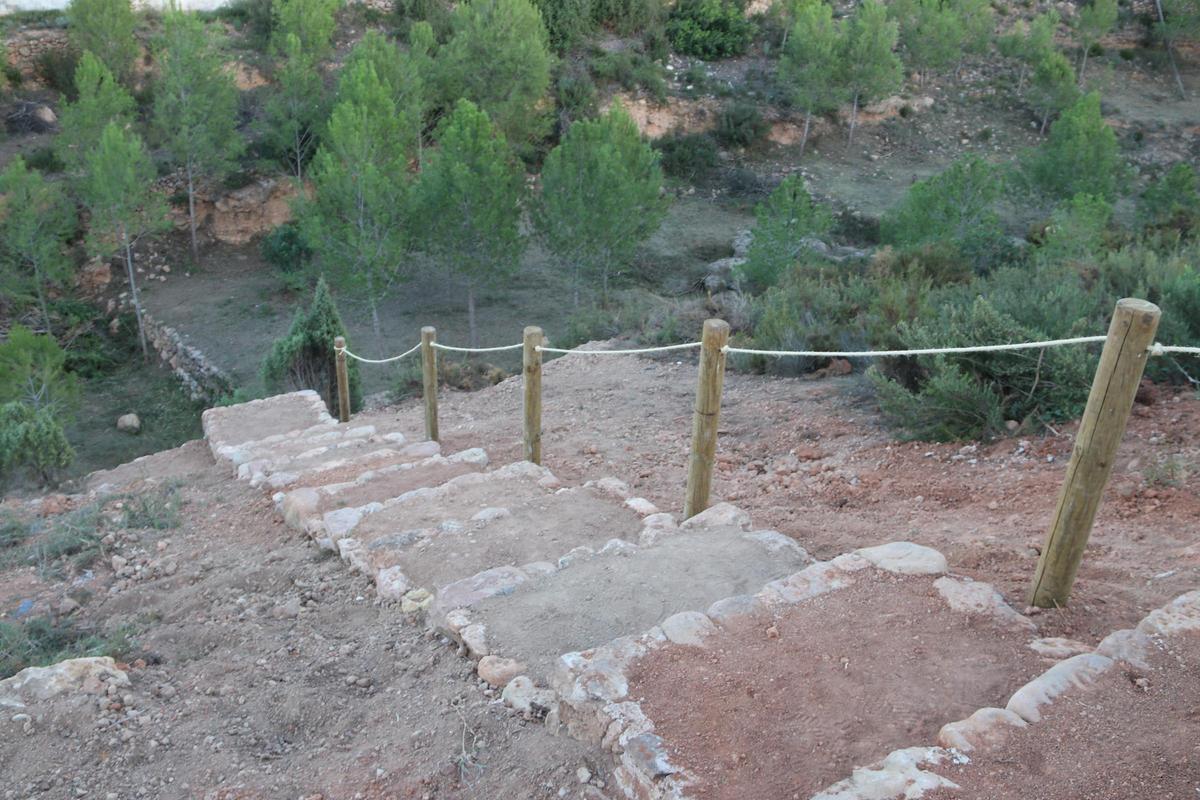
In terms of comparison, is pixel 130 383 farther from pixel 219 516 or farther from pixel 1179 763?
pixel 1179 763

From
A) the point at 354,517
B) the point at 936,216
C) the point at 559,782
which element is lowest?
the point at 936,216

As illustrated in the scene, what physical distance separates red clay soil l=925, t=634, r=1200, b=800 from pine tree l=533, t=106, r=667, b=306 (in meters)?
15.4

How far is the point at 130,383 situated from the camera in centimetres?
1745

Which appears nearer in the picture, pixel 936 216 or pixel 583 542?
pixel 583 542

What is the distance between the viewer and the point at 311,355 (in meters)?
11.2

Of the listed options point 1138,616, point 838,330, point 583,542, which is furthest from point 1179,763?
point 838,330

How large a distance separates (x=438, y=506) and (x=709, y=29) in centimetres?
2951

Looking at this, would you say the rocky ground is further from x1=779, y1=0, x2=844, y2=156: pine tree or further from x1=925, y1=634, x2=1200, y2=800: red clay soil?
x1=779, y1=0, x2=844, y2=156: pine tree

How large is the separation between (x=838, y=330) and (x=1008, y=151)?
78.3 feet

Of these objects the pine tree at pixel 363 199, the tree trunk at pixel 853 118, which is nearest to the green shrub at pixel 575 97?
the tree trunk at pixel 853 118

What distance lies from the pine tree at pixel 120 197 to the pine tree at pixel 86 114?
0.29m

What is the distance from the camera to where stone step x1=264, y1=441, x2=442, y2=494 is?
6051mm

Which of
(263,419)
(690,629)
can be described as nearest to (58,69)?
(263,419)

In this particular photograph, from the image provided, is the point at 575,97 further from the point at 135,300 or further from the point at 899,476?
the point at 899,476
